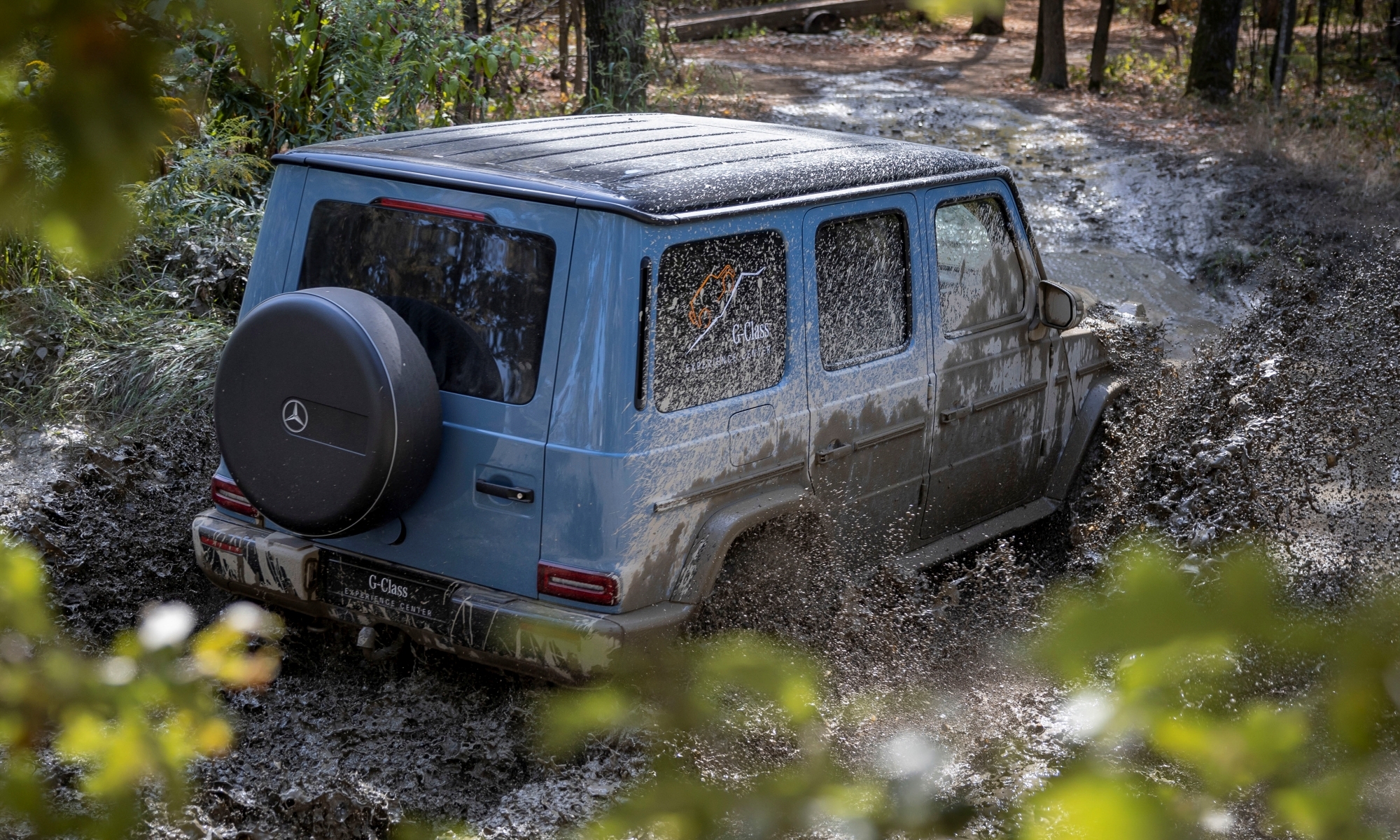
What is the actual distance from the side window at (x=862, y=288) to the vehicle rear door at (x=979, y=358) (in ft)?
0.61

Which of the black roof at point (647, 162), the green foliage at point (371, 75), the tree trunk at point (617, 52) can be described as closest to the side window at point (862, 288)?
the black roof at point (647, 162)

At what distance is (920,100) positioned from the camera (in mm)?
15617

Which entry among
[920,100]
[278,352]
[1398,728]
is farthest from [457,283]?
[920,100]

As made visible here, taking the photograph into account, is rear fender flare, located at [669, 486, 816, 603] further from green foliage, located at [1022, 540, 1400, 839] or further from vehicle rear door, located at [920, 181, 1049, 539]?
green foliage, located at [1022, 540, 1400, 839]

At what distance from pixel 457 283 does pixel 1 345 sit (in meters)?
3.86

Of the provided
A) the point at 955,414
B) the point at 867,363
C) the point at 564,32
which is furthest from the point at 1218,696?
the point at 564,32

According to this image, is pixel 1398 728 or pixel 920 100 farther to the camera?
pixel 920 100

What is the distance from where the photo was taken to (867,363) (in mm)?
3895

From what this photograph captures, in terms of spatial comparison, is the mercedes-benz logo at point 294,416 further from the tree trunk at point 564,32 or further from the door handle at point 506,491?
the tree trunk at point 564,32

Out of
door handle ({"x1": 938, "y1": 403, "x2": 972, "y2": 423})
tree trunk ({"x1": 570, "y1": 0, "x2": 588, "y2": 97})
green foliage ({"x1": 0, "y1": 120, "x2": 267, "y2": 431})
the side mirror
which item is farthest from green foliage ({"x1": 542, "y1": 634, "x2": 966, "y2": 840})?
tree trunk ({"x1": 570, "y1": 0, "x2": 588, "y2": 97})

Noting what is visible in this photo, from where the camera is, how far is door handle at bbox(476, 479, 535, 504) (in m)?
3.21

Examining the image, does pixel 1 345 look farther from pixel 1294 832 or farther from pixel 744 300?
pixel 1294 832

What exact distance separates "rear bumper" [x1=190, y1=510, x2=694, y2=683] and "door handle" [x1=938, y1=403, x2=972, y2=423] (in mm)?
1358

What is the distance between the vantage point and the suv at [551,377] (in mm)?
3139
